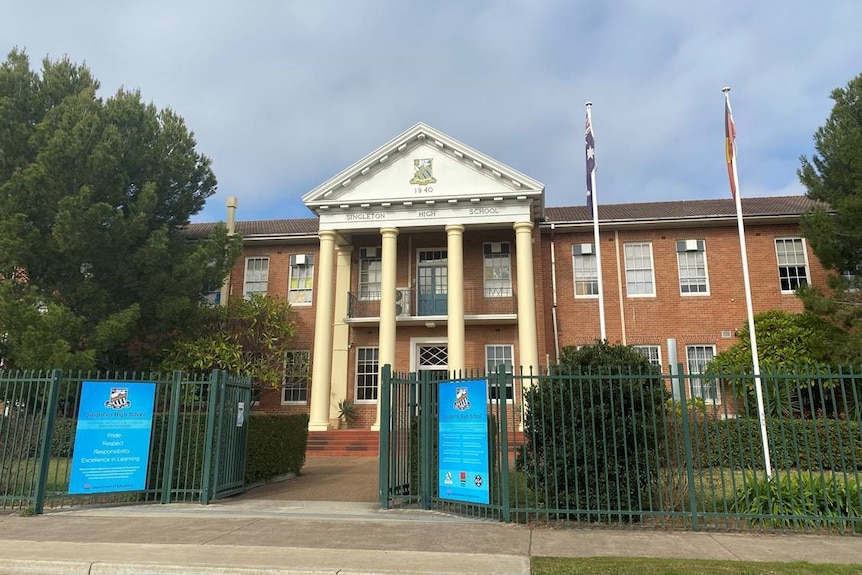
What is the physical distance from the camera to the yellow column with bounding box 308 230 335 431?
66.7ft

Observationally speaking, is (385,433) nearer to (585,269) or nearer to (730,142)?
(730,142)

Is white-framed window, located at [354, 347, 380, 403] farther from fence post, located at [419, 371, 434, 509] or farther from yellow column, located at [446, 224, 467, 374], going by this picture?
fence post, located at [419, 371, 434, 509]

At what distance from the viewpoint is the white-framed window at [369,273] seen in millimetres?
23172

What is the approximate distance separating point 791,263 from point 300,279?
696 inches

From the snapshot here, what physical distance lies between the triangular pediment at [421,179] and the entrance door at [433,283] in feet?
8.78

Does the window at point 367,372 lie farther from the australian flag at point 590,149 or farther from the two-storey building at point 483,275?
the australian flag at point 590,149

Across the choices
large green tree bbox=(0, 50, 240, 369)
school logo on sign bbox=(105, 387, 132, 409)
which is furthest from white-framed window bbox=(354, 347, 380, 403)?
school logo on sign bbox=(105, 387, 132, 409)

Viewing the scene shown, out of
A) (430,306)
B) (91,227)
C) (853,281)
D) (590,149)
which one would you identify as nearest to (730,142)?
(590,149)

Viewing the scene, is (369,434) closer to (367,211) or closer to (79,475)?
(367,211)

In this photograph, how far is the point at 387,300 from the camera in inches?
815

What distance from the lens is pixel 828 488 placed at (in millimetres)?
8250

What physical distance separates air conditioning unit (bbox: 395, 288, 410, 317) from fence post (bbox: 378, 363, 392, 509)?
1235 cm

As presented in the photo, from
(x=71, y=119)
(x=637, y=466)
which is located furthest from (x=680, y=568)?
(x=71, y=119)

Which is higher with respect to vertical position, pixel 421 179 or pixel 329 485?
pixel 421 179
